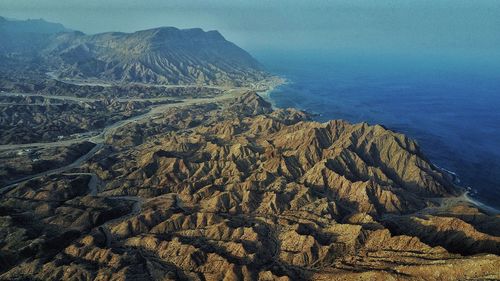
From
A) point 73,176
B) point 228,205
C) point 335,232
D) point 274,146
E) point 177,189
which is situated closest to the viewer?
point 335,232

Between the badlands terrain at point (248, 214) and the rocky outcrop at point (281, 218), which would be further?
the badlands terrain at point (248, 214)

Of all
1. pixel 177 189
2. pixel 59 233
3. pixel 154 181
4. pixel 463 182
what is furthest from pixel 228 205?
pixel 463 182

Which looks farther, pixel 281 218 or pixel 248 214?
pixel 248 214

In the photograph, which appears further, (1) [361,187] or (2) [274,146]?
(2) [274,146]

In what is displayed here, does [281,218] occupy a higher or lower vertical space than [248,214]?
higher

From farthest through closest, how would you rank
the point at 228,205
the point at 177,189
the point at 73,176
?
the point at 73,176, the point at 177,189, the point at 228,205

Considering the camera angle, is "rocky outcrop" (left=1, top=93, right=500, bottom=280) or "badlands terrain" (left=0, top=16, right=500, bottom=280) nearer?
"rocky outcrop" (left=1, top=93, right=500, bottom=280)

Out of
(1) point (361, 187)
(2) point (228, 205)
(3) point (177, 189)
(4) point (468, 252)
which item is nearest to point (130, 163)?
(3) point (177, 189)

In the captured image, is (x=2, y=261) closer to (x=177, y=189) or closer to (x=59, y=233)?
(x=59, y=233)

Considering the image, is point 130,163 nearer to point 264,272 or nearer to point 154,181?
point 154,181
